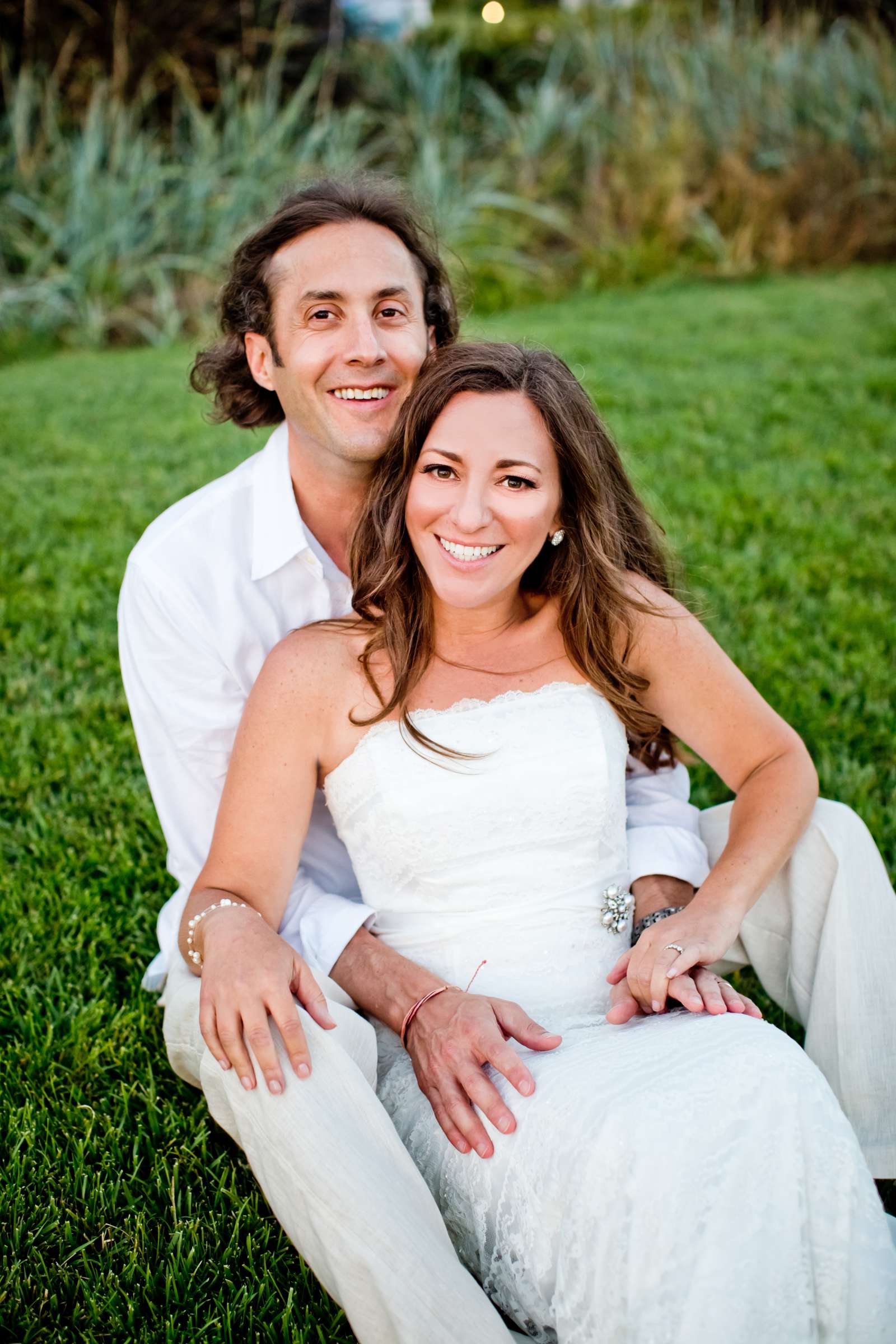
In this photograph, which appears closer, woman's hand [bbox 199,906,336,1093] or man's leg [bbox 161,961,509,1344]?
man's leg [bbox 161,961,509,1344]

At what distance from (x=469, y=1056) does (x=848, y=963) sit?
859 millimetres

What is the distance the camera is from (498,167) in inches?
429

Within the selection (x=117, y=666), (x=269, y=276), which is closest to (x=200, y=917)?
(x=269, y=276)

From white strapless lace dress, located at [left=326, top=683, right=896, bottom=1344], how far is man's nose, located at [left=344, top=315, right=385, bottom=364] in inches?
38.3

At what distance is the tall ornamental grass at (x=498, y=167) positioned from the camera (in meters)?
9.55

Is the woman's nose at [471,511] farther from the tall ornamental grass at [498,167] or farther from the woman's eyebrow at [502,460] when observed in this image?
the tall ornamental grass at [498,167]

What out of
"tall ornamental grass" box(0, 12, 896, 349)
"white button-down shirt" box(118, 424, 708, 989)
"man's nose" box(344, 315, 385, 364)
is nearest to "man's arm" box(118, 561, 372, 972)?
"white button-down shirt" box(118, 424, 708, 989)

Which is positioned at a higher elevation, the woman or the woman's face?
the woman's face

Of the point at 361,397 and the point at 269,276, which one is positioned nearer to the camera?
the point at 361,397

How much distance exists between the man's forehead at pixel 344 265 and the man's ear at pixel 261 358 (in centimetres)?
15

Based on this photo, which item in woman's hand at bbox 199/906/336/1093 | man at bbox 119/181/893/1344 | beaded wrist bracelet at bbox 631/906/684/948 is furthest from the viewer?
beaded wrist bracelet at bbox 631/906/684/948

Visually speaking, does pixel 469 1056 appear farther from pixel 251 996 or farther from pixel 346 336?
pixel 346 336

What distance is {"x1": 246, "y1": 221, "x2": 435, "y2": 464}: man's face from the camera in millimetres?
3109

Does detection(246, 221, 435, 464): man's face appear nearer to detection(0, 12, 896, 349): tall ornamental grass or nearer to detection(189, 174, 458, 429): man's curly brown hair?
detection(189, 174, 458, 429): man's curly brown hair
